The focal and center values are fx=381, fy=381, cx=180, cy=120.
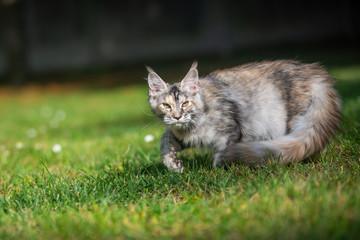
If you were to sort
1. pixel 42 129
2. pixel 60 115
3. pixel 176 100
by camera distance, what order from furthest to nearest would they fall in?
pixel 60 115, pixel 42 129, pixel 176 100

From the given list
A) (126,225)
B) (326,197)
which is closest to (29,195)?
(126,225)

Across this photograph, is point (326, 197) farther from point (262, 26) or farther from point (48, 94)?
point (262, 26)

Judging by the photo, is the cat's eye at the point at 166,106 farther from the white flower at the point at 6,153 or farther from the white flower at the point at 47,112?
the white flower at the point at 47,112

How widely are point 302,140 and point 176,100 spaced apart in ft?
3.40

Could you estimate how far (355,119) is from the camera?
162 inches

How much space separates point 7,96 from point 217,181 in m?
12.0

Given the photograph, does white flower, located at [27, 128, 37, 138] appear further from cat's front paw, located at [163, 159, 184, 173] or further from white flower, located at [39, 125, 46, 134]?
cat's front paw, located at [163, 159, 184, 173]

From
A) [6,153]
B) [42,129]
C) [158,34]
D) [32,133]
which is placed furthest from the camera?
[158,34]

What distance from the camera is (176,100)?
10.2 feet

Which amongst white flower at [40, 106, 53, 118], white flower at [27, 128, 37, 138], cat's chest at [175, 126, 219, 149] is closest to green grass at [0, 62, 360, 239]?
cat's chest at [175, 126, 219, 149]

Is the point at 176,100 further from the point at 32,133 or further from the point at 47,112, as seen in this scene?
the point at 47,112

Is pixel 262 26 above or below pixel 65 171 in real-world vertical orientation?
above

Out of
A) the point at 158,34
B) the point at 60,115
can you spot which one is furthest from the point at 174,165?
the point at 158,34

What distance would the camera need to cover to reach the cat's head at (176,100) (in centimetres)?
306
